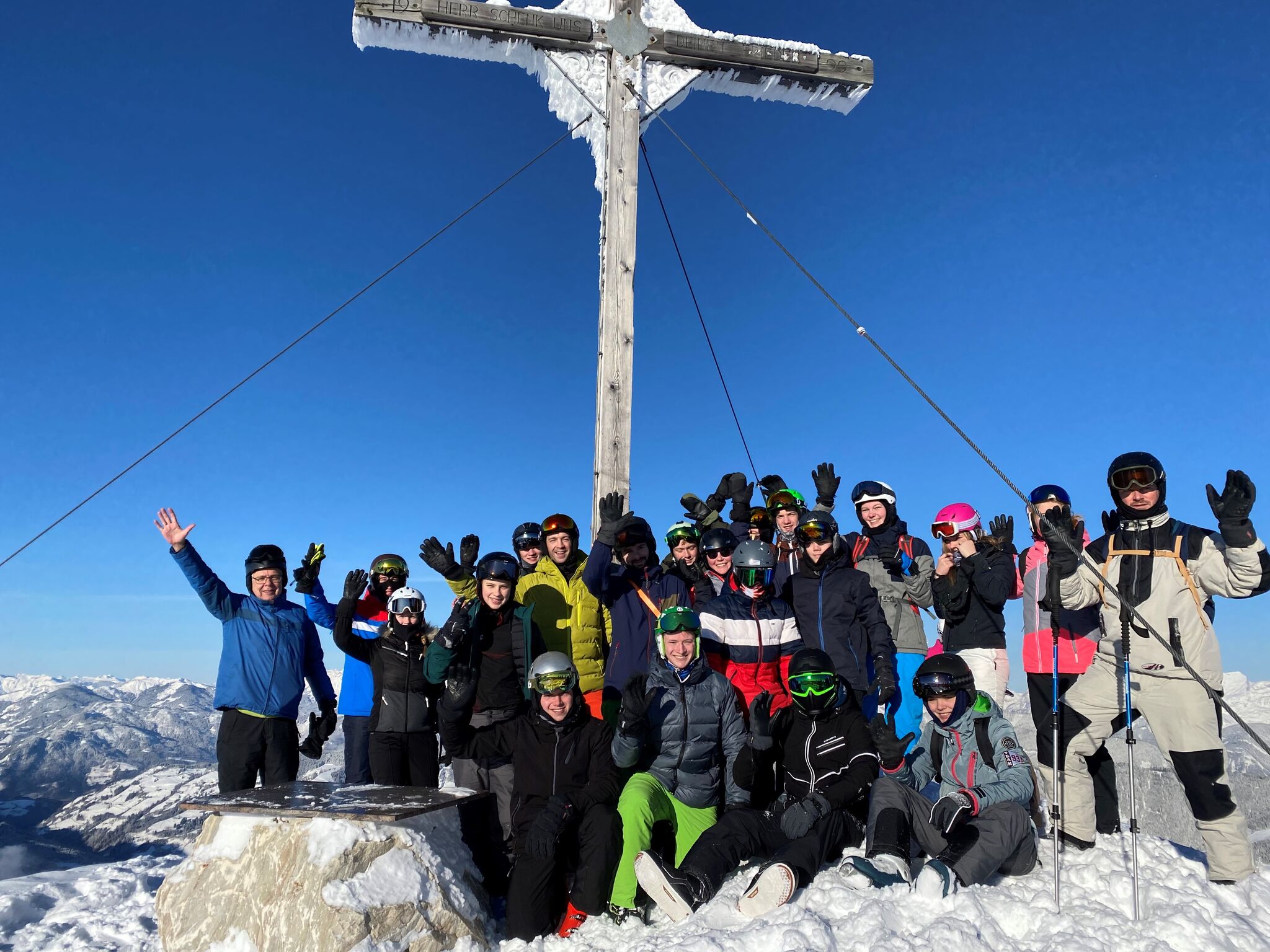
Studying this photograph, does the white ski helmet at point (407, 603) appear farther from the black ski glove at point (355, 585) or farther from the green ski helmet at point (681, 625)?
the green ski helmet at point (681, 625)

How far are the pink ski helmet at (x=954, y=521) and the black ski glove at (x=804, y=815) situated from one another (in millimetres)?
2387

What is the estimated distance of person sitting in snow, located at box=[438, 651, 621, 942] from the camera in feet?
15.0

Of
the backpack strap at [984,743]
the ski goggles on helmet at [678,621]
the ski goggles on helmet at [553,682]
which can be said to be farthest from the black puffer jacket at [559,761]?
the backpack strap at [984,743]

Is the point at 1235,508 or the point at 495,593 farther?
the point at 495,593

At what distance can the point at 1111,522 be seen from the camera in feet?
16.3

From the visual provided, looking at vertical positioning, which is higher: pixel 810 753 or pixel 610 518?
pixel 610 518

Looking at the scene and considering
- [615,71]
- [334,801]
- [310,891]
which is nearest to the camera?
[310,891]

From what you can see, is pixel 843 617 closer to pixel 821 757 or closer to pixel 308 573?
pixel 821 757

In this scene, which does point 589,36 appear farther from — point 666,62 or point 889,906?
point 889,906

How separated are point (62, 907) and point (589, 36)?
890cm

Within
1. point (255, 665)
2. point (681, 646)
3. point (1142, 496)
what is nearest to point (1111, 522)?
point (1142, 496)

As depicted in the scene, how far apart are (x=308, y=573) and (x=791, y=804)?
438 centimetres

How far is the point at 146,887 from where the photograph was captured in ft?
23.1

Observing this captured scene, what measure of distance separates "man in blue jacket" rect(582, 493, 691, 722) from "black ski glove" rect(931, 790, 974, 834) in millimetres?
2221
